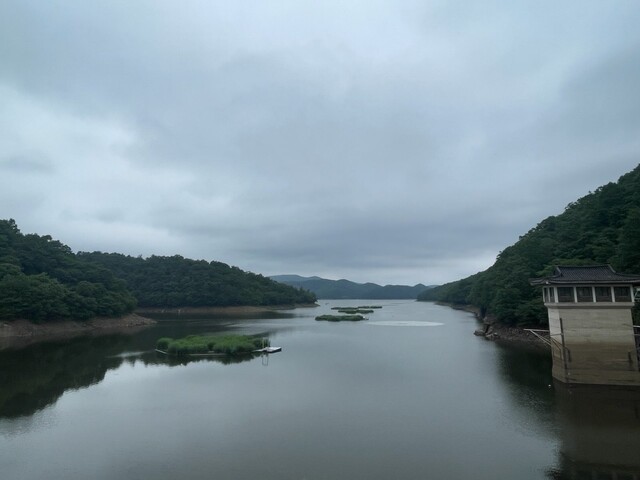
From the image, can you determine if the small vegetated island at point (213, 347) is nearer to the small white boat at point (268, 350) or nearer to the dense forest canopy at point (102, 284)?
the small white boat at point (268, 350)

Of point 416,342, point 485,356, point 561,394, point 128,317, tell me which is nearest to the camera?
point 561,394

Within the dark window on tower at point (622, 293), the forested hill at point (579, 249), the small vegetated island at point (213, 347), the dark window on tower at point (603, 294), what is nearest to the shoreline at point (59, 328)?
the small vegetated island at point (213, 347)

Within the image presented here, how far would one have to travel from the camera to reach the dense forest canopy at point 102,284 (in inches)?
1625

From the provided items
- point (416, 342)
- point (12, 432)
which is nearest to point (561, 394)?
point (416, 342)

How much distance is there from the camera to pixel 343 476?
9391mm

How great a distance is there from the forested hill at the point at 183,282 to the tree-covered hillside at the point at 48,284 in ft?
65.1

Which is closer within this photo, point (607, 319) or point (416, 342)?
point (607, 319)

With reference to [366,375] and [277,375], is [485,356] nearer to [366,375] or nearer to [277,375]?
[366,375]

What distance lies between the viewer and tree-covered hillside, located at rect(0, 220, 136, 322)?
39938mm

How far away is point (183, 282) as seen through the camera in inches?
3305

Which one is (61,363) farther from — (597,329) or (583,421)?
(597,329)

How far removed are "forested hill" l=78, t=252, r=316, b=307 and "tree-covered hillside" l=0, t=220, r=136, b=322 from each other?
782 inches

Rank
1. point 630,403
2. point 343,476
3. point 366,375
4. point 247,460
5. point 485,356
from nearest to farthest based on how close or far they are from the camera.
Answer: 1. point 343,476
2. point 247,460
3. point 630,403
4. point 366,375
5. point 485,356

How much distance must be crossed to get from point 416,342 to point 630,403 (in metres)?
18.7
